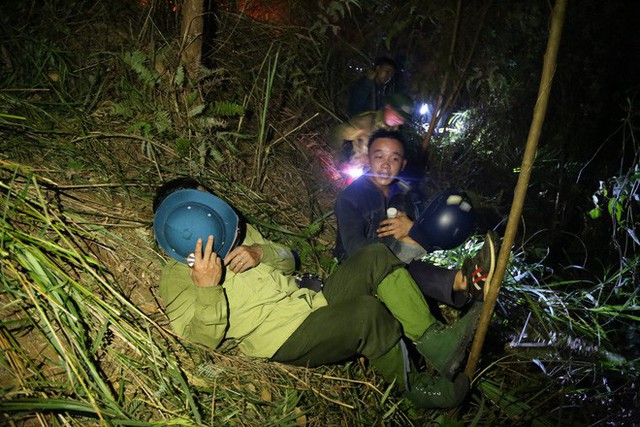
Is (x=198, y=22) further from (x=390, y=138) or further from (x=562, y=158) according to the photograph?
(x=562, y=158)

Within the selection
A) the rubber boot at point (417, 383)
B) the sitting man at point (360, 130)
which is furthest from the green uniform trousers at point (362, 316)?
the sitting man at point (360, 130)

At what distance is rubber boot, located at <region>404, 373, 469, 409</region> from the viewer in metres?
2.05

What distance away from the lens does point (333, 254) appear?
3.41m

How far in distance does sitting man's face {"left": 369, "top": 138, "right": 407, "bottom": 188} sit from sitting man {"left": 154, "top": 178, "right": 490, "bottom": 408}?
3.69 ft

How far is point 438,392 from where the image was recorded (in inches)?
82.2

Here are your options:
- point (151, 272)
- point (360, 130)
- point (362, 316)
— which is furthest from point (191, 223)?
point (360, 130)

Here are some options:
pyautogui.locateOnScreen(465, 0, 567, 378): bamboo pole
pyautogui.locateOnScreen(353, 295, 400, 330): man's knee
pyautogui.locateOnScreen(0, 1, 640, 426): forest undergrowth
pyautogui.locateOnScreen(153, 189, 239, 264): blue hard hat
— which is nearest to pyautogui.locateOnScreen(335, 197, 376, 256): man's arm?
pyautogui.locateOnScreen(0, 1, 640, 426): forest undergrowth

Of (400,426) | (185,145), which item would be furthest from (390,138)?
(400,426)

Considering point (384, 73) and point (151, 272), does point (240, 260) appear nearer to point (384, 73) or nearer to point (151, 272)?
point (151, 272)

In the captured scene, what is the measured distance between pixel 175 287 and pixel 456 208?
7.32ft

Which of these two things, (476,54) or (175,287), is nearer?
(175,287)

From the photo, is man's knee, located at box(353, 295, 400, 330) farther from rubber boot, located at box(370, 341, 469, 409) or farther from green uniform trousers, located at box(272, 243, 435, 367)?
rubber boot, located at box(370, 341, 469, 409)

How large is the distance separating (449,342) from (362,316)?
1.89ft

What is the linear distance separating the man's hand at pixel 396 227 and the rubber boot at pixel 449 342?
3.04 feet
